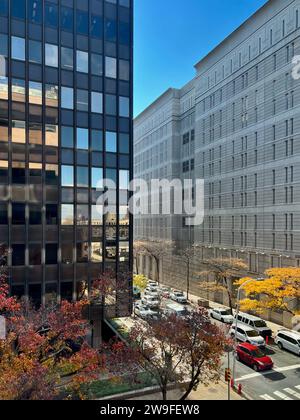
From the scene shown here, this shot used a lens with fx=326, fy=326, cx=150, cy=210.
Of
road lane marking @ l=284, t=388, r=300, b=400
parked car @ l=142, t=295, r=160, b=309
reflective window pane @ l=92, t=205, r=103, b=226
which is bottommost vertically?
parked car @ l=142, t=295, r=160, b=309

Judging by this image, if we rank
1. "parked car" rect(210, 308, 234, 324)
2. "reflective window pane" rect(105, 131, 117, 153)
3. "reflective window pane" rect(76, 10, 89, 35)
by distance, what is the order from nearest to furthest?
1. "reflective window pane" rect(76, 10, 89, 35)
2. "reflective window pane" rect(105, 131, 117, 153)
3. "parked car" rect(210, 308, 234, 324)

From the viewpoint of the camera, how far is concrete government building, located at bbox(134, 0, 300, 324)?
1425 inches

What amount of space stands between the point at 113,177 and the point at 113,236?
17.3 feet

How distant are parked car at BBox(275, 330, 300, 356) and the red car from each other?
12.9 ft

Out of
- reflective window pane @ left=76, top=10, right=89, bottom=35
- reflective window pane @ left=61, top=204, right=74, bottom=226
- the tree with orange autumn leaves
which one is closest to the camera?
the tree with orange autumn leaves

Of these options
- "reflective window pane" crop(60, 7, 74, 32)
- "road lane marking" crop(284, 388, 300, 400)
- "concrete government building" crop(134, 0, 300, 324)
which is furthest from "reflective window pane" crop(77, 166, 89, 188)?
"concrete government building" crop(134, 0, 300, 324)

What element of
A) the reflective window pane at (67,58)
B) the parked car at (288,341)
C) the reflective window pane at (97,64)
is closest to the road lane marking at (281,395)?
the parked car at (288,341)

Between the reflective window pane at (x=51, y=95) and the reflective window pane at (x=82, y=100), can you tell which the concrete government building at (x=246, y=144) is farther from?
the reflective window pane at (x=51, y=95)

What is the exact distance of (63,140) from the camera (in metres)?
27.4

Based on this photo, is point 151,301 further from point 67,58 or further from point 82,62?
point 67,58

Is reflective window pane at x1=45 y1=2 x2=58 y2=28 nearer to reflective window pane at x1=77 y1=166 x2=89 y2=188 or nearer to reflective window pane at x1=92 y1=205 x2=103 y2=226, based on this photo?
reflective window pane at x1=77 y1=166 x2=89 y2=188

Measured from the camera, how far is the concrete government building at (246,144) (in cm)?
3619

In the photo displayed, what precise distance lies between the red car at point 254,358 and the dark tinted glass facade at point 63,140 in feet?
38.8
